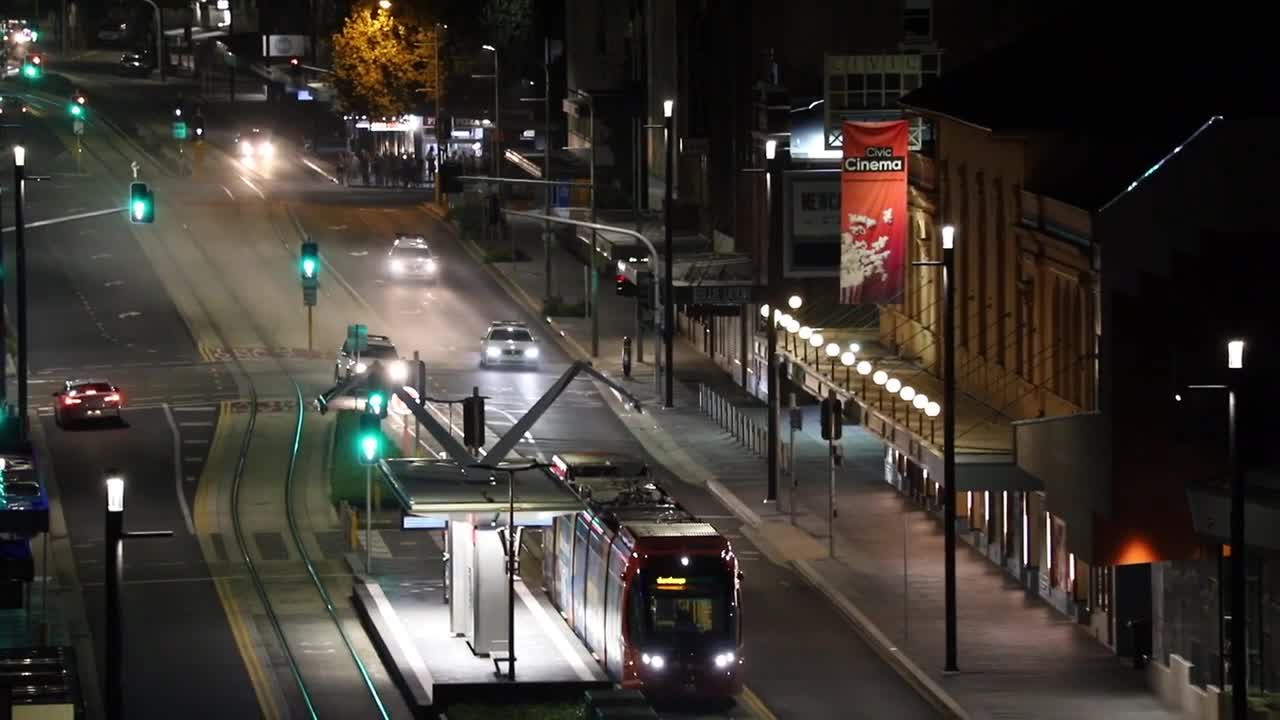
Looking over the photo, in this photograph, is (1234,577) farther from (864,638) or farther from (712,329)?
(712,329)

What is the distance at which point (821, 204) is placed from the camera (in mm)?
76000

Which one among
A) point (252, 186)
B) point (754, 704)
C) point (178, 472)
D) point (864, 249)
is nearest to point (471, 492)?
point (754, 704)

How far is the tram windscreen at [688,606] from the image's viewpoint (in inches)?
1828

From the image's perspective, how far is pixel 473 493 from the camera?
4972 centimetres

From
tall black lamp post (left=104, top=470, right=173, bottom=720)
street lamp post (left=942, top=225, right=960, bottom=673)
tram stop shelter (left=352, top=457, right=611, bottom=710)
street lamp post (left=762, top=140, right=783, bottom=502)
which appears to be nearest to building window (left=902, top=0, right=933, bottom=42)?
street lamp post (left=762, top=140, right=783, bottom=502)

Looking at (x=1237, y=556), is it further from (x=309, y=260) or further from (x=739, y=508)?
(x=309, y=260)

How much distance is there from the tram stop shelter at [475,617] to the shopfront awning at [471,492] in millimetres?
18

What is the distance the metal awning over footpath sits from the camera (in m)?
49.0

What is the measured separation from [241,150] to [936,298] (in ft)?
282

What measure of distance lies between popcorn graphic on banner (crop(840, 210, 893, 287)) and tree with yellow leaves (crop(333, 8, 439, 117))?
266 feet

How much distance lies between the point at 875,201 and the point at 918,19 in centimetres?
1222

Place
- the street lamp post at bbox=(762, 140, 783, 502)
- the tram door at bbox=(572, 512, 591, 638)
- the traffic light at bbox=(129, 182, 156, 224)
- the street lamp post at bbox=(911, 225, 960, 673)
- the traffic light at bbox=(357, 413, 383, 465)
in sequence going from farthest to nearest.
→ the traffic light at bbox=(129, 182, 156, 224)
the street lamp post at bbox=(762, 140, 783, 502)
the traffic light at bbox=(357, 413, 383, 465)
the tram door at bbox=(572, 512, 591, 638)
the street lamp post at bbox=(911, 225, 960, 673)

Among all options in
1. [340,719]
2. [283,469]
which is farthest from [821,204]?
[340,719]

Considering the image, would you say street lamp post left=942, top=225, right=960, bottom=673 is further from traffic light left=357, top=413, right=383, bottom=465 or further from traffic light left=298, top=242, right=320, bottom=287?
traffic light left=298, top=242, right=320, bottom=287
